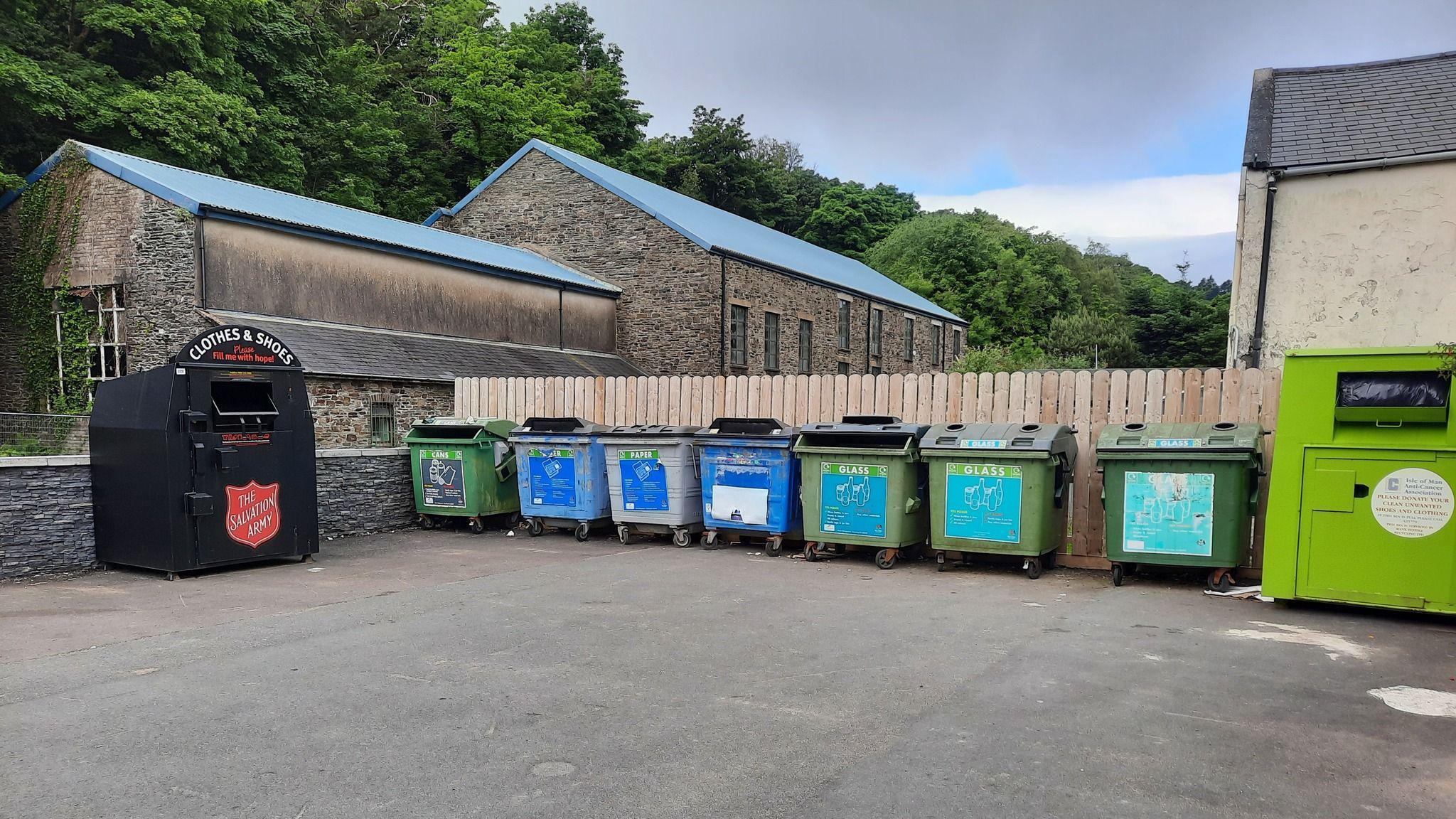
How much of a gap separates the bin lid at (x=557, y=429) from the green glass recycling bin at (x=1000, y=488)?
15.1ft

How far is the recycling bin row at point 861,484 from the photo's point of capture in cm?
804

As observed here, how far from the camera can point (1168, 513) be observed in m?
8.09

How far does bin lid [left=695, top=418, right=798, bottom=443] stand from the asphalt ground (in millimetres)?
2633

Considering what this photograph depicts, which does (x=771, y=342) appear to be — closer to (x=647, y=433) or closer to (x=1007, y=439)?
(x=647, y=433)

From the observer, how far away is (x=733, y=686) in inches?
196

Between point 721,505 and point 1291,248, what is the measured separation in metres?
8.86

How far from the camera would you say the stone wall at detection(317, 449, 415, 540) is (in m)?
11.6

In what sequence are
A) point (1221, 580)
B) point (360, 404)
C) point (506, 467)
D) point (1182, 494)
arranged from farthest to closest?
point (360, 404) < point (506, 467) < point (1182, 494) < point (1221, 580)

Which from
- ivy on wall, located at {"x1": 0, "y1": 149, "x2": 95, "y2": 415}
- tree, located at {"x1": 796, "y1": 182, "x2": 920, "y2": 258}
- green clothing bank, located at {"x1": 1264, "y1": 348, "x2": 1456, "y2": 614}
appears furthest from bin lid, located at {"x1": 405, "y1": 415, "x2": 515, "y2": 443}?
tree, located at {"x1": 796, "y1": 182, "x2": 920, "y2": 258}

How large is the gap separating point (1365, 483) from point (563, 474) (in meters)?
8.76

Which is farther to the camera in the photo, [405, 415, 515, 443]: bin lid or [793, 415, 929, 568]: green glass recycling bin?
[405, 415, 515, 443]: bin lid

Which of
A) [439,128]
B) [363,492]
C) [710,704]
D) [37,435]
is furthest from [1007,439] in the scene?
[439,128]

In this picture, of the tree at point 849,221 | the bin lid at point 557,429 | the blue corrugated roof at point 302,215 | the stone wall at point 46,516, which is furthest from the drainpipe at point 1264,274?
the tree at point 849,221

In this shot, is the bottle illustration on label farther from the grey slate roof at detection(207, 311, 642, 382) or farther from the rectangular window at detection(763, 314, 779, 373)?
the rectangular window at detection(763, 314, 779, 373)
